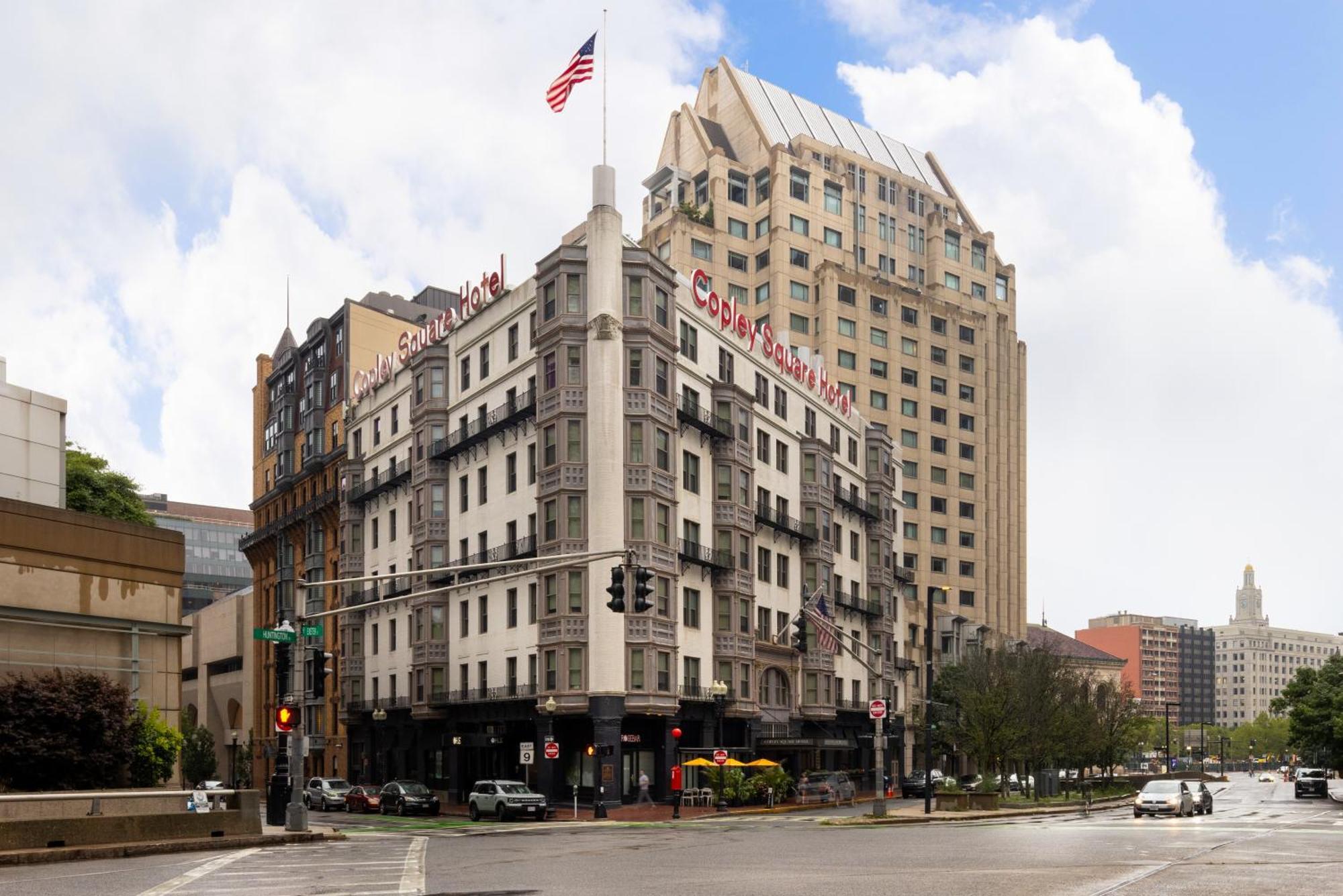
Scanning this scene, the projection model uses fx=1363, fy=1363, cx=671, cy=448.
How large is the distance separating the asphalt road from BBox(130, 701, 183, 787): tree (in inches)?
229

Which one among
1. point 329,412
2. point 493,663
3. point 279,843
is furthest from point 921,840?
point 329,412

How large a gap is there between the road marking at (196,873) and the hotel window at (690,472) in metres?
37.1

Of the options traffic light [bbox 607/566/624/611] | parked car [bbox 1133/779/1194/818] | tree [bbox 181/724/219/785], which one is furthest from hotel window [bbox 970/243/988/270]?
traffic light [bbox 607/566/624/611]

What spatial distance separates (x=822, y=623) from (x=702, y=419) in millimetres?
21086

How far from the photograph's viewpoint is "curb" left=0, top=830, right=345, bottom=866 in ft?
91.0

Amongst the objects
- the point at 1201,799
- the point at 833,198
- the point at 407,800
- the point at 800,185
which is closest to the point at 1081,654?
the point at 833,198

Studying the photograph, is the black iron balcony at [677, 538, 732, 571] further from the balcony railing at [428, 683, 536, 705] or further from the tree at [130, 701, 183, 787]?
the tree at [130, 701, 183, 787]

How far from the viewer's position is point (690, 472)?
226 feet

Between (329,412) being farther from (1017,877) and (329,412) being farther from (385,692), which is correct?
(1017,877)

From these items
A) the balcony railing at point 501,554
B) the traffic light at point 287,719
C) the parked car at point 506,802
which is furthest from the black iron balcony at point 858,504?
the traffic light at point 287,719

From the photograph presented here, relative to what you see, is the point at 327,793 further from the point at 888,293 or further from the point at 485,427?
the point at 888,293

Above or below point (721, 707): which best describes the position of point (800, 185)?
above

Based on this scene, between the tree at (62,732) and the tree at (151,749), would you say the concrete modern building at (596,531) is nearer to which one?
the tree at (151,749)

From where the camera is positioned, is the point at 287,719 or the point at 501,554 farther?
the point at 501,554
